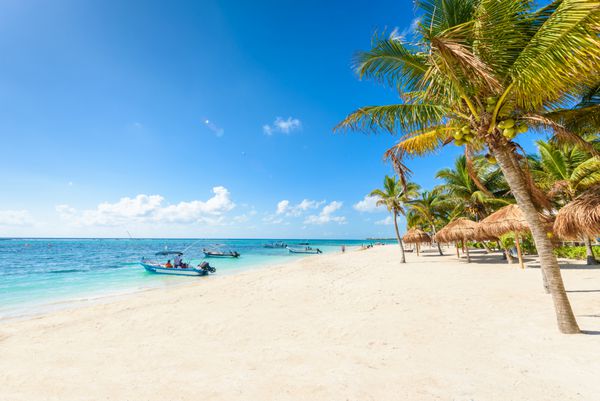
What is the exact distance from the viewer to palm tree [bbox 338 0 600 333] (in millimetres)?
3355

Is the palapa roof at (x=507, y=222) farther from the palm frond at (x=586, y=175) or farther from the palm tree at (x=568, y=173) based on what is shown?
the palm frond at (x=586, y=175)

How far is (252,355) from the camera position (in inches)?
178

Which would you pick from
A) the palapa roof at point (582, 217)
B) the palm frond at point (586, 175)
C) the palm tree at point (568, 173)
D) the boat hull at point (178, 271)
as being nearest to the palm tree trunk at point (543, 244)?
the palapa roof at point (582, 217)

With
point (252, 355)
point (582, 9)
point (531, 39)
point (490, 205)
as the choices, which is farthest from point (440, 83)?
point (490, 205)

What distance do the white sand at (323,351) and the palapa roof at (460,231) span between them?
681 centimetres

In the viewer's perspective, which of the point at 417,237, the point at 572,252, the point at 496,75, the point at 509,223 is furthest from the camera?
the point at 417,237

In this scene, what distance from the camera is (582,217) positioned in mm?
4930

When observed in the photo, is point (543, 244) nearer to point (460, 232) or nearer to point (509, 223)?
point (509, 223)

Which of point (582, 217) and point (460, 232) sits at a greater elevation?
point (460, 232)

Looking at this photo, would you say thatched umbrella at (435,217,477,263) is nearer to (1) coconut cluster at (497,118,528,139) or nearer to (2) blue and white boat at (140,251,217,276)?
(1) coconut cluster at (497,118,528,139)

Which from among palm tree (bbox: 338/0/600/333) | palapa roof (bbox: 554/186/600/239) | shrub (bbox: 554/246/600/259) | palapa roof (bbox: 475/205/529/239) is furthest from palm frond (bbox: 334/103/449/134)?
shrub (bbox: 554/246/600/259)

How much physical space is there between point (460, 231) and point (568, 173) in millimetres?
5511

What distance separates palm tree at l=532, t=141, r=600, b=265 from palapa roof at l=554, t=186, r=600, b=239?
7980mm

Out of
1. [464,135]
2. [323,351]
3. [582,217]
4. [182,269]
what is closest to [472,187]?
[582,217]
